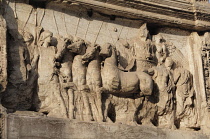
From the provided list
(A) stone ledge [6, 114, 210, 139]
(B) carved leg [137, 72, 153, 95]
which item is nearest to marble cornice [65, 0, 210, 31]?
(B) carved leg [137, 72, 153, 95]

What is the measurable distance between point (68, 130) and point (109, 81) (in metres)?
1.22

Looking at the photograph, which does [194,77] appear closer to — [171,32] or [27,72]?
[171,32]

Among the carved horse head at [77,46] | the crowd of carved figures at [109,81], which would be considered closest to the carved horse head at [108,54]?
the crowd of carved figures at [109,81]

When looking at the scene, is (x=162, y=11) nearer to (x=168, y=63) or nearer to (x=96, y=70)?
(x=168, y=63)

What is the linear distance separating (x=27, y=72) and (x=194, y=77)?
328cm

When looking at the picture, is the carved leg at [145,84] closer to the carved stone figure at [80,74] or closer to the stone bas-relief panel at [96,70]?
the stone bas-relief panel at [96,70]

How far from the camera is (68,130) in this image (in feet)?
25.4

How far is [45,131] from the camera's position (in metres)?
7.55

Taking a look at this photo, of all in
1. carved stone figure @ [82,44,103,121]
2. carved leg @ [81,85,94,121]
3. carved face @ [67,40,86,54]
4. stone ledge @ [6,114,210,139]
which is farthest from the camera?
carved face @ [67,40,86,54]

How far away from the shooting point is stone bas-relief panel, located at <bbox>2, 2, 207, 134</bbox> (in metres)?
8.17

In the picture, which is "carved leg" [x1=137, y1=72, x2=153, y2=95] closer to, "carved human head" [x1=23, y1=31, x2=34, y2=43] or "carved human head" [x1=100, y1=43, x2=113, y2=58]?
"carved human head" [x1=100, y1=43, x2=113, y2=58]

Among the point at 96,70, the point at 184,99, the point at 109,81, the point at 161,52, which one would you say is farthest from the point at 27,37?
the point at 184,99

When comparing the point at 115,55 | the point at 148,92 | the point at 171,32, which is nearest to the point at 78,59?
the point at 115,55

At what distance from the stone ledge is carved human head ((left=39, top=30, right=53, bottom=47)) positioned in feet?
4.27
